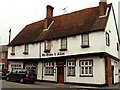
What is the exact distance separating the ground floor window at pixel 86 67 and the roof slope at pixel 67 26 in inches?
144

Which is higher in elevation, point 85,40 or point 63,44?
point 85,40

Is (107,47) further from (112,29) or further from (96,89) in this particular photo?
(96,89)

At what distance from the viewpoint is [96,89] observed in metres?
22.6

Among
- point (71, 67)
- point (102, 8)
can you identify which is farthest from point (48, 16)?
point (71, 67)

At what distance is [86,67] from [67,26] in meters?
7.31

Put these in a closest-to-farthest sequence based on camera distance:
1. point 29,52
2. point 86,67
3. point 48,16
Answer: point 86,67
point 29,52
point 48,16

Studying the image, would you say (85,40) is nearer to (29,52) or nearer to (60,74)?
(60,74)

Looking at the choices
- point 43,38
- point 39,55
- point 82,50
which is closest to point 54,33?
point 43,38

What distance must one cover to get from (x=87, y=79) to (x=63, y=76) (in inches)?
152

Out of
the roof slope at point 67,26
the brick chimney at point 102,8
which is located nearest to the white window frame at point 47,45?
the roof slope at point 67,26

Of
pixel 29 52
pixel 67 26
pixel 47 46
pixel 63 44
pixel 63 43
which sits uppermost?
pixel 67 26

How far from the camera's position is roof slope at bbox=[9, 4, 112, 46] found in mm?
27391

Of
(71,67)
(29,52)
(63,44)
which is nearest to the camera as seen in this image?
(71,67)

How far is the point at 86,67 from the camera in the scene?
26.3 metres
